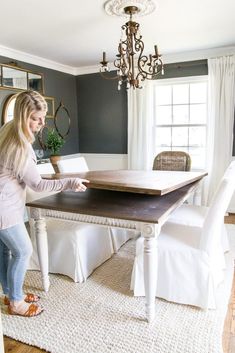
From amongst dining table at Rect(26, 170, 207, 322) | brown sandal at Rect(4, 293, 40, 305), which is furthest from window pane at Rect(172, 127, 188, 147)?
brown sandal at Rect(4, 293, 40, 305)

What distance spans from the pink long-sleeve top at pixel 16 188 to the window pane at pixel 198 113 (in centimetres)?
306

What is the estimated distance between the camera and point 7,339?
1.74m

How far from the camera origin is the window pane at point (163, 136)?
→ 4461 mm

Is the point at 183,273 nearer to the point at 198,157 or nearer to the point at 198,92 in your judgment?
the point at 198,157

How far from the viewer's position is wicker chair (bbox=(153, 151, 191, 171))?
3447 mm

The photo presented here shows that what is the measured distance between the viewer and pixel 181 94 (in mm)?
Answer: 4281

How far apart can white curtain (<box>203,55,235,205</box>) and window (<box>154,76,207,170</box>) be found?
0.24 meters

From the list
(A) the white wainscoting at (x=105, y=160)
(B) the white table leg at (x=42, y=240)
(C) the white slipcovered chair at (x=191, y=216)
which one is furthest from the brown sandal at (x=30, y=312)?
(A) the white wainscoting at (x=105, y=160)

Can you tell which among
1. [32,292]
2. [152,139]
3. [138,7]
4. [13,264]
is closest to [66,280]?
[32,292]

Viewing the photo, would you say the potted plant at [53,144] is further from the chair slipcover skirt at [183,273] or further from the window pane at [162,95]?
the chair slipcover skirt at [183,273]

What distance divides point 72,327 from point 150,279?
60 centimetres

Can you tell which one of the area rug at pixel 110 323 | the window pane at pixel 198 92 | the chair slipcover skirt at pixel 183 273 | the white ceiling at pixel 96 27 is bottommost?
the area rug at pixel 110 323

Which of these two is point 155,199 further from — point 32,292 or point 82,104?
point 82,104

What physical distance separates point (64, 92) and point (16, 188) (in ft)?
11.0
